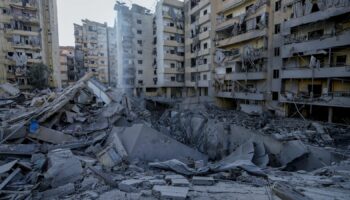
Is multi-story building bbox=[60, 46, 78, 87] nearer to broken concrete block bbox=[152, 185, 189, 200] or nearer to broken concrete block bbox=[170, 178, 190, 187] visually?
broken concrete block bbox=[170, 178, 190, 187]

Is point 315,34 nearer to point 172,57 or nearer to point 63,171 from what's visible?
point 63,171

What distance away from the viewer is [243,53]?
25.8m

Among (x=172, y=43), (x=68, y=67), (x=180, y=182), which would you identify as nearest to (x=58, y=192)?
(x=180, y=182)

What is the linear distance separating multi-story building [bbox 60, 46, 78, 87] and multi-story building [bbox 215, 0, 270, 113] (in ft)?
136

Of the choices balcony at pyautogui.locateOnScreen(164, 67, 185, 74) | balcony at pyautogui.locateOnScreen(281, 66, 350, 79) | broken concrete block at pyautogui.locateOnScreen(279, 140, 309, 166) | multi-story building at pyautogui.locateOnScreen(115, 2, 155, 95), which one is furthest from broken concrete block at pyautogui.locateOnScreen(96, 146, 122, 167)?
multi-story building at pyautogui.locateOnScreen(115, 2, 155, 95)

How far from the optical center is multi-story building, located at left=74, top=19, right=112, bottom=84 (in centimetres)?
5631

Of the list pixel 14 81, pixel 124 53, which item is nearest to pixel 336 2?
pixel 124 53

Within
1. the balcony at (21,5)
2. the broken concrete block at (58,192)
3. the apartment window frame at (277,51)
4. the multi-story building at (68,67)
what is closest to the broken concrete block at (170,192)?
the broken concrete block at (58,192)

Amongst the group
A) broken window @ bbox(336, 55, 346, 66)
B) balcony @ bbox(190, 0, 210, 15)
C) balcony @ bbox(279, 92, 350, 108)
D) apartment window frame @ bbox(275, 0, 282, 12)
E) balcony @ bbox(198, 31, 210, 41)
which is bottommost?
balcony @ bbox(279, 92, 350, 108)

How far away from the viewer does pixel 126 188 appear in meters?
5.16

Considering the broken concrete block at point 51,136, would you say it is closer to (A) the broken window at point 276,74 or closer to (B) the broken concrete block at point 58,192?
(B) the broken concrete block at point 58,192

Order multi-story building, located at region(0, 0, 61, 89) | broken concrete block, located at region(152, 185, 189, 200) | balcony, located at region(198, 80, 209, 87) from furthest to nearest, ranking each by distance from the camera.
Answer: multi-story building, located at region(0, 0, 61, 89) → balcony, located at region(198, 80, 209, 87) → broken concrete block, located at region(152, 185, 189, 200)

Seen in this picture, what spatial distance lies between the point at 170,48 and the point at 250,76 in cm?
1827

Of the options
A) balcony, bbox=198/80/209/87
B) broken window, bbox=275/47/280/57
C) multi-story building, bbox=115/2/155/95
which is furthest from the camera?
multi-story building, bbox=115/2/155/95
